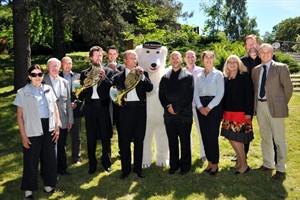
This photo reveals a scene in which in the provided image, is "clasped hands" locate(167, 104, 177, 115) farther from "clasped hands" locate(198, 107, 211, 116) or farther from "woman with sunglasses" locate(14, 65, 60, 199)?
"woman with sunglasses" locate(14, 65, 60, 199)

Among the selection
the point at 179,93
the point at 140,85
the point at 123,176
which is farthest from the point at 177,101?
the point at 123,176

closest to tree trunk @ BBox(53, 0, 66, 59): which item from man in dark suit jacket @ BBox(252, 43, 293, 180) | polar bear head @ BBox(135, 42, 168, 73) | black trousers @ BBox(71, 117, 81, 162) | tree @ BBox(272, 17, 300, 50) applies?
black trousers @ BBox(71, 117, 81, 162)

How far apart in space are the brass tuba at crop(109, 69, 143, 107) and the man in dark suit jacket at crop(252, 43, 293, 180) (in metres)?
1.83

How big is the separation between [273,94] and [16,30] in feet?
27.3

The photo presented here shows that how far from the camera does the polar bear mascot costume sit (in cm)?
560

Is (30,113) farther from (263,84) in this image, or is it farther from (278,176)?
(278,176)

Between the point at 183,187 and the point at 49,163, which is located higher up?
the point at 49,163

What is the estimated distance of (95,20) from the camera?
1153 cm

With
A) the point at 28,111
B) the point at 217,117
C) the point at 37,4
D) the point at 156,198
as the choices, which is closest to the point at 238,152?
the point at 217,117

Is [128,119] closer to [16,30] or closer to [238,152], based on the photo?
[238,152]

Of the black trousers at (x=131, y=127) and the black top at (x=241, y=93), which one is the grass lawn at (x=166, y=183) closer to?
the black trousers at (x=131, y=127)

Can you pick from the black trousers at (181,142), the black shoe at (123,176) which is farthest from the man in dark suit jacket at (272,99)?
the black shoe at (123,176)

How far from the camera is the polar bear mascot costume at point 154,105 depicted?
18.4 feet

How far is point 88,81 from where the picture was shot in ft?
17.0
